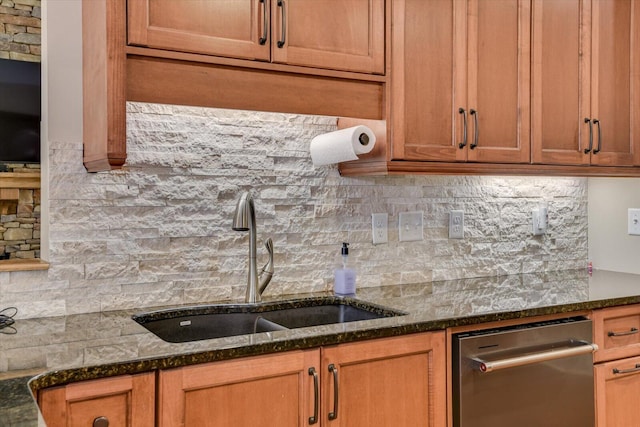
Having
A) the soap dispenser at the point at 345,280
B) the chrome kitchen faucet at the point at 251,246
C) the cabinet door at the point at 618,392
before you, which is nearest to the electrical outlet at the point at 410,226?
the soap dispenser at the point at 345,280

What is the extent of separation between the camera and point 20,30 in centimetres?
253

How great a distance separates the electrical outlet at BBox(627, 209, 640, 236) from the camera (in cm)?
275

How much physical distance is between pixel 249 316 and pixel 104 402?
2.39ft

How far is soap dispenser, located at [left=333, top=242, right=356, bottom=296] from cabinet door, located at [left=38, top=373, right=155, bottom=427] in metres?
0.98

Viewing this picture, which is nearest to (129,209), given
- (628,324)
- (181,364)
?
(181,364)

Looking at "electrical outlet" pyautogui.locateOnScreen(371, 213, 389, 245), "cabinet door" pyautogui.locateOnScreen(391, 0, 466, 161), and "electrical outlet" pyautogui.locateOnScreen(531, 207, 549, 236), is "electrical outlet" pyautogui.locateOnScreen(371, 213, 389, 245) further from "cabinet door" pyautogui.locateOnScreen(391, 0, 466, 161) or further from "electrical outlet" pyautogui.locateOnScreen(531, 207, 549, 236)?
"electrical outlet" pyautogui.locateOnScreen(531, 207, 549, 236)

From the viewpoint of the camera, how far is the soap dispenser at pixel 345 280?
218 centimetres

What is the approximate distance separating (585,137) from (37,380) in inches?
90.1

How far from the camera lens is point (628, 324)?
7.18ft

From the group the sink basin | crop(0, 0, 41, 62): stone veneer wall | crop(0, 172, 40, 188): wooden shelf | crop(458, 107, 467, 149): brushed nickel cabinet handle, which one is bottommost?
the sink basin

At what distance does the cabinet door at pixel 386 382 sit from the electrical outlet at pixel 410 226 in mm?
742

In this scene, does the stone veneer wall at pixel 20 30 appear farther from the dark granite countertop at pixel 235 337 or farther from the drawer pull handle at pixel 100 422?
the drawer pull handle at pixel 100 422

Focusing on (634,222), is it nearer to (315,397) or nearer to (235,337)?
(315,397)

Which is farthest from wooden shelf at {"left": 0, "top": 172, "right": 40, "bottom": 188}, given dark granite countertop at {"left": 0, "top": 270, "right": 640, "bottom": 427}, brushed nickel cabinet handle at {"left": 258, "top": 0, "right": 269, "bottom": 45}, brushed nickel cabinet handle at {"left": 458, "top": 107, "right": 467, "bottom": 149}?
brushed nickel cabinet handle at {"left": 458, "top": 107, "right": 467, "bottom": 149}
